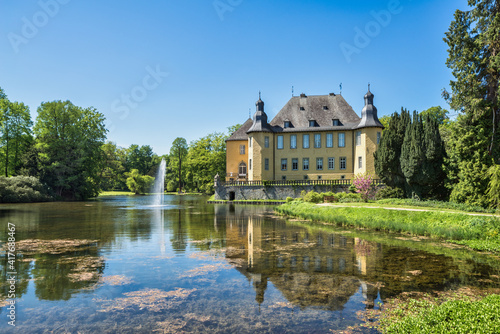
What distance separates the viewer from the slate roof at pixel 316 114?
1672 inches

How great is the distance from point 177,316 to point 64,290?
293cm

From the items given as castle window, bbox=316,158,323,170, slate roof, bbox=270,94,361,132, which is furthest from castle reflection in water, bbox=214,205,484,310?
slate roof, bbox=270,94,361,132

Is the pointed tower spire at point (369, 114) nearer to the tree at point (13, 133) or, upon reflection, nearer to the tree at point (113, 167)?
the tree at point (13, 133)

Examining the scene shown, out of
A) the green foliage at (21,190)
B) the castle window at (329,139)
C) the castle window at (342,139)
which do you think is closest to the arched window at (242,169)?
the castle window at (329,139)

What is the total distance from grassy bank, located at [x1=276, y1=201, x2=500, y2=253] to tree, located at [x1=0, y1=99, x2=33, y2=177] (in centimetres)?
4372

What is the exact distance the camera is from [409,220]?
15383 mm

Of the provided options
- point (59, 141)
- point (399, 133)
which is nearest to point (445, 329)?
point (399, 133)

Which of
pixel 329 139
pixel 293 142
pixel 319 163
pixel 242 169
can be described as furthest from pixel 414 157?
pixel 242 169

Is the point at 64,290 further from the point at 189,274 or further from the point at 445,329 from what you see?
the point at 445,329

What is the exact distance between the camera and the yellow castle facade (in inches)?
1639

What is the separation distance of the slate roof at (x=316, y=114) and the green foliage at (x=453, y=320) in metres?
37.6

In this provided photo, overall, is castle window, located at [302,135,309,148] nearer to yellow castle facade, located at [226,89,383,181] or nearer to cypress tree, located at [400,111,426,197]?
yellow castle facade, located at [226,89,383,181]

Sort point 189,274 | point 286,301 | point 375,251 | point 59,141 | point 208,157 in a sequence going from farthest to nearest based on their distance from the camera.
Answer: point 208,157 < point 59,141 < point 375,251 < point 189,274 < point 286,301

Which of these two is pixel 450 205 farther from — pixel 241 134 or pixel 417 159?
pixel 241 134
